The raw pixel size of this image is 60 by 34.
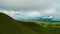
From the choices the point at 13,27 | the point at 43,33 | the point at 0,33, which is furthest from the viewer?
the point at 43,33

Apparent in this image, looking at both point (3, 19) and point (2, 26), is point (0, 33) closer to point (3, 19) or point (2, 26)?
point (2, 26)

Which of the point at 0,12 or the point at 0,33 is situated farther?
the point at 0,12

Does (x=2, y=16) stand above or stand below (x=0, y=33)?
above

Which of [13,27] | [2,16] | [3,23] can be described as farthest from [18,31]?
[2,16]

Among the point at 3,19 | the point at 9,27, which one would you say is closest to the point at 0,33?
the point at 9,27

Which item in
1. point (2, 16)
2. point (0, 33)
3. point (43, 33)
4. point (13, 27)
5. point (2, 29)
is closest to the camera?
point (0, 33)

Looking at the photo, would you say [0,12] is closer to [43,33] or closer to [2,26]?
[2,26]

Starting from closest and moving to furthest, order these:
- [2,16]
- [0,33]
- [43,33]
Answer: [0,33] < [2,16] < [43,33]

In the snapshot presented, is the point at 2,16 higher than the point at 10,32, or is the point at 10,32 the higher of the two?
the point at 2,16

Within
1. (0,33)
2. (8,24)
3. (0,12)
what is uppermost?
(0,12)
